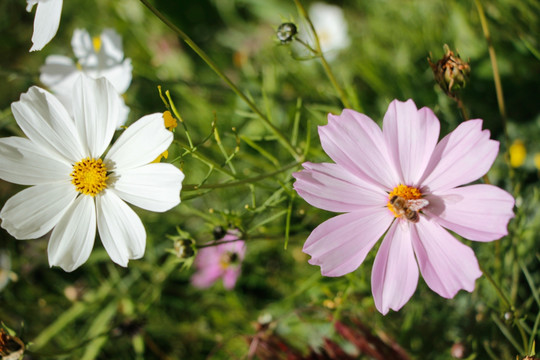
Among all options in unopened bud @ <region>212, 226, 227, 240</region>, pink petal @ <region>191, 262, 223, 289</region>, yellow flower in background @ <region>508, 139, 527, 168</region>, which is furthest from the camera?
pink petal @ <region>191, 262, 223, 289</region>

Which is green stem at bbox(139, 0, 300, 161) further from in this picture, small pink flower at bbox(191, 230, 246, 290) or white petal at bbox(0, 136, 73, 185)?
small pink flower at bbox(191, 230, 246, 290)

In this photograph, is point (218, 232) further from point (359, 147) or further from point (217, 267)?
point (217, 267)

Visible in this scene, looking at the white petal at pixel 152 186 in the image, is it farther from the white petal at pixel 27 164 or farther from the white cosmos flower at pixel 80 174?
the white petal at pixel 27 164

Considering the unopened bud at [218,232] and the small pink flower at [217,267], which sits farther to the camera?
the small pink flower at [217,267]

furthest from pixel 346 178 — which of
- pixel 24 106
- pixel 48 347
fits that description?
pixel 48 347

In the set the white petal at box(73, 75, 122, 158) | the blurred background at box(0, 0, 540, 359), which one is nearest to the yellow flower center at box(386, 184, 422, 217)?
the blurred background at box(0, 0, 540, 359)

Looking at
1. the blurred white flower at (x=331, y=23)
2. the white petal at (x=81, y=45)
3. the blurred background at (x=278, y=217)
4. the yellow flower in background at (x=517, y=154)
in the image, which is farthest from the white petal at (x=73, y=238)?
the blurred white flower at (x=331, y=23)
